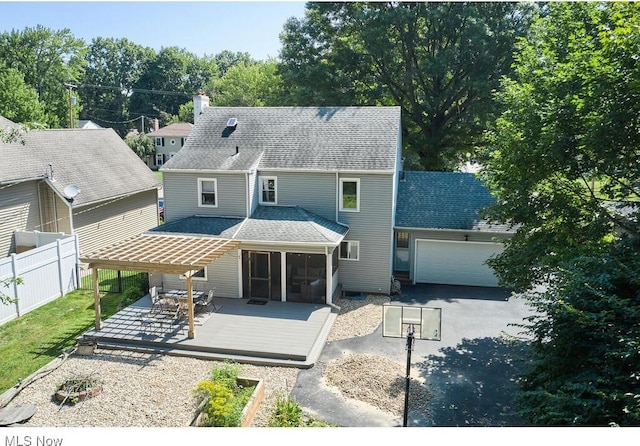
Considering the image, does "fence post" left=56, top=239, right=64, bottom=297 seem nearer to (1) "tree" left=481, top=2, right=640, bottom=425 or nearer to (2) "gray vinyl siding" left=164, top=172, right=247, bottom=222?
(2) "gray vinyl siding" left=164, top=172, right=247, bottom=222

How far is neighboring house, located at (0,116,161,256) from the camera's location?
787 inches

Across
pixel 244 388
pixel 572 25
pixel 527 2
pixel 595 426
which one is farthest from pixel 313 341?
pixel 527 2

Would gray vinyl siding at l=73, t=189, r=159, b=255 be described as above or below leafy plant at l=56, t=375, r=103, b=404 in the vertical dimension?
above

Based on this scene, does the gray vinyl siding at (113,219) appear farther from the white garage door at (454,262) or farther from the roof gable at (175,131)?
the roof gable at (175,131)

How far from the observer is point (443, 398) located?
39.0 ft

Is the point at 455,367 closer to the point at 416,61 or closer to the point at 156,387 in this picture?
the point at 156,387

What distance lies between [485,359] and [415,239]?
7573 millimetres

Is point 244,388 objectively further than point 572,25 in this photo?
No

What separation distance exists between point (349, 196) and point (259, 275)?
4658mm

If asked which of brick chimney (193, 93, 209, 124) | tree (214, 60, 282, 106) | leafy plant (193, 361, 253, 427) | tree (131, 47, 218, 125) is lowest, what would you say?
leafy plant (193, 361, 253, 427)

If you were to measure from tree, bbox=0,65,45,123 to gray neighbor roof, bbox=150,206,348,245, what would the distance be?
95.7ft

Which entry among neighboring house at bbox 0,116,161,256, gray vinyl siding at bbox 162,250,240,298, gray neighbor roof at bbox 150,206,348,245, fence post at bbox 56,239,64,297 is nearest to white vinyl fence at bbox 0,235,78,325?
fence post at bbox 56,239,64,297

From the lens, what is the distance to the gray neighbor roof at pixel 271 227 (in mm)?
17297

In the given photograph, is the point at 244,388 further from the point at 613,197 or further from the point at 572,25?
the point at 572,25
